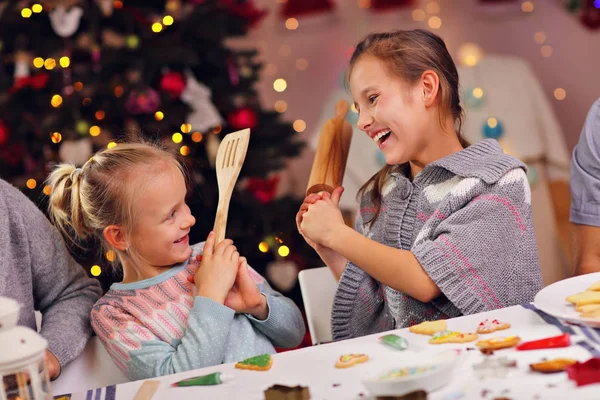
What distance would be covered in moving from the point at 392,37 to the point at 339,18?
2427 millimetres

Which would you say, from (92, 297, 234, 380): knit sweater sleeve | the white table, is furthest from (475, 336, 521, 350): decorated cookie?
(92, 297, 234, 380): knit sweater sleeve

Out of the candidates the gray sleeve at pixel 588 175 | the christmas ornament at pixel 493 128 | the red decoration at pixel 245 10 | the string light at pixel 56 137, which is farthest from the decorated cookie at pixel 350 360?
the christmas ornament at pixel 493 128

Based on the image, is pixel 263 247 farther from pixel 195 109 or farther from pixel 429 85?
pixel 429 85

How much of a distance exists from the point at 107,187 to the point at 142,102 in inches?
56.5

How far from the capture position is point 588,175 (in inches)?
62.1

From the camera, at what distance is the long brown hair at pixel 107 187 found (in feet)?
4.28

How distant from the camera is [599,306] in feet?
3.07

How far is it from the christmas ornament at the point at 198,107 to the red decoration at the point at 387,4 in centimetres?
134

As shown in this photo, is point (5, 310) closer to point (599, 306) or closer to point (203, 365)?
point (203, 365)

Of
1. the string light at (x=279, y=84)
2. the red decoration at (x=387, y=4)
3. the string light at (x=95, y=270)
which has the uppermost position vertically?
the red decoration at (x=387, y=4)

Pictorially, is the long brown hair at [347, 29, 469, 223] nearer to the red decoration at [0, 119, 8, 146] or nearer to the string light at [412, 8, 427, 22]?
the red decoration at [0, 119, 8, 146]

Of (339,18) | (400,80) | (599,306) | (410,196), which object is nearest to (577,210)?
(410,196)

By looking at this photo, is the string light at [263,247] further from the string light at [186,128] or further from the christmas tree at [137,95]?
the string light at [186,128]

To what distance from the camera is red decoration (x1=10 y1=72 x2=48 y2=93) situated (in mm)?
2725
